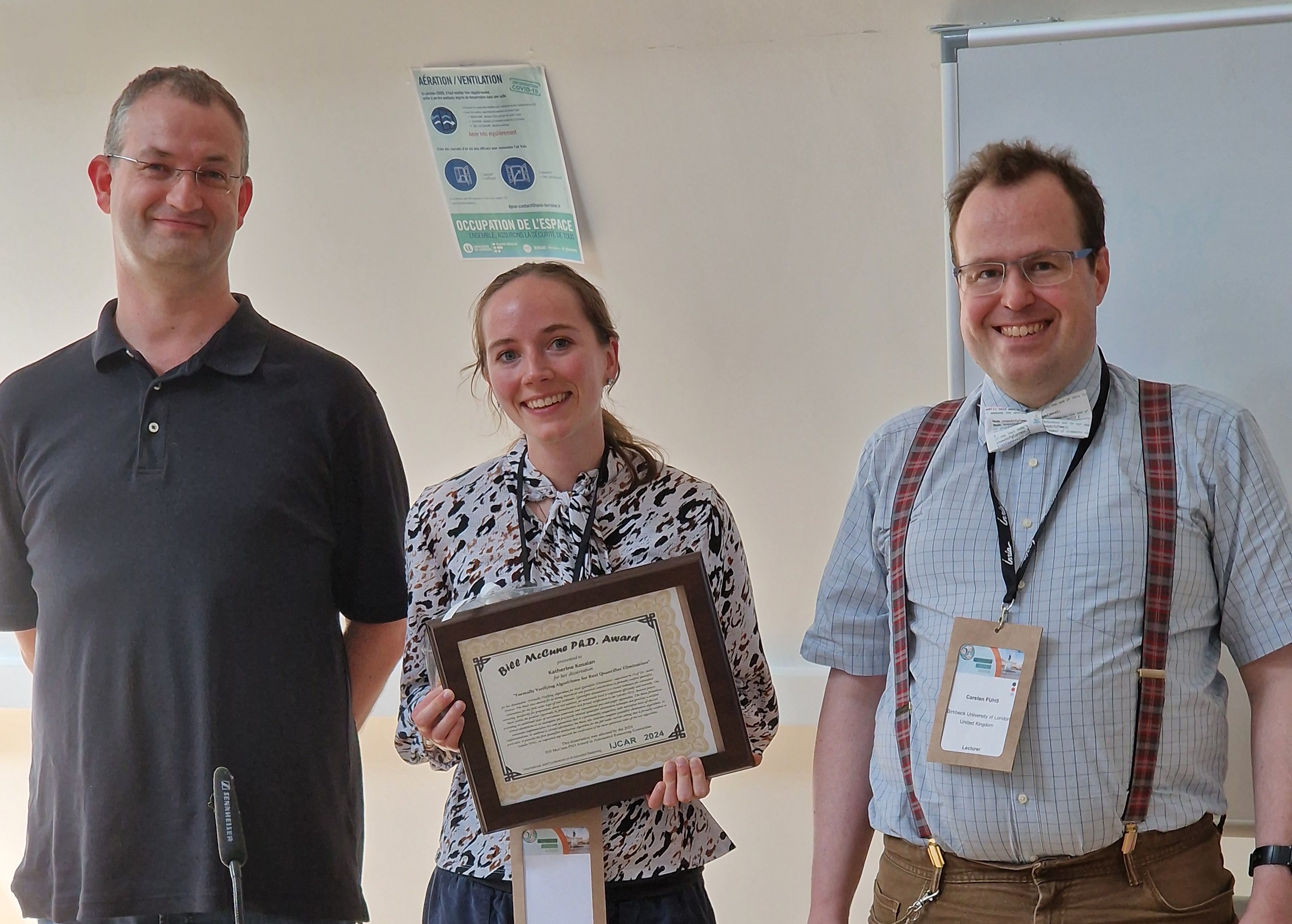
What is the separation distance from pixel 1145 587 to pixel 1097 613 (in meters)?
0.07

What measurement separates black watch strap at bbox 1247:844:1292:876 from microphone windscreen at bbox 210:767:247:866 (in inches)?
52.7

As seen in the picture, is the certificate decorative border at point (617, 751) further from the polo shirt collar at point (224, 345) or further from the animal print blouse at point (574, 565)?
the polo shirt collar at point (224, 345)

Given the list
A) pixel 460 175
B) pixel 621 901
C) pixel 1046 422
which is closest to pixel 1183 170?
pixel 1046 422

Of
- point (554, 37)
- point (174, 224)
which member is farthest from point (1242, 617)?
point (554, 37)

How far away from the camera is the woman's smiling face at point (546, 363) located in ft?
5.76

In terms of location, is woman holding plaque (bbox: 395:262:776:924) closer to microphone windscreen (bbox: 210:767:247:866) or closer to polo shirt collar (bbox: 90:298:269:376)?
microphone windscreen (bbox: 210:767:247:866)

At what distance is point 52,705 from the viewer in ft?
6.35

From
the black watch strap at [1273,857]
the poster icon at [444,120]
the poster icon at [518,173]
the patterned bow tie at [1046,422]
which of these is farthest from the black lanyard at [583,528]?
the poster icon at [444,120]

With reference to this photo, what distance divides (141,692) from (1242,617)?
5.36ft

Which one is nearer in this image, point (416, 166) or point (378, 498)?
point (378, 498)

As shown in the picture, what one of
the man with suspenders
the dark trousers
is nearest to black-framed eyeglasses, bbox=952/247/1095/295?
the man with suspenders

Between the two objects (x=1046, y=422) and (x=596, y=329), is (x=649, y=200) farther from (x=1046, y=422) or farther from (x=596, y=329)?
(x=1046, y=422)

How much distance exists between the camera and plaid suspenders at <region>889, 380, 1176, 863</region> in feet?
5.40

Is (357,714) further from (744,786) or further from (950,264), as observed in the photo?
(950,264)
